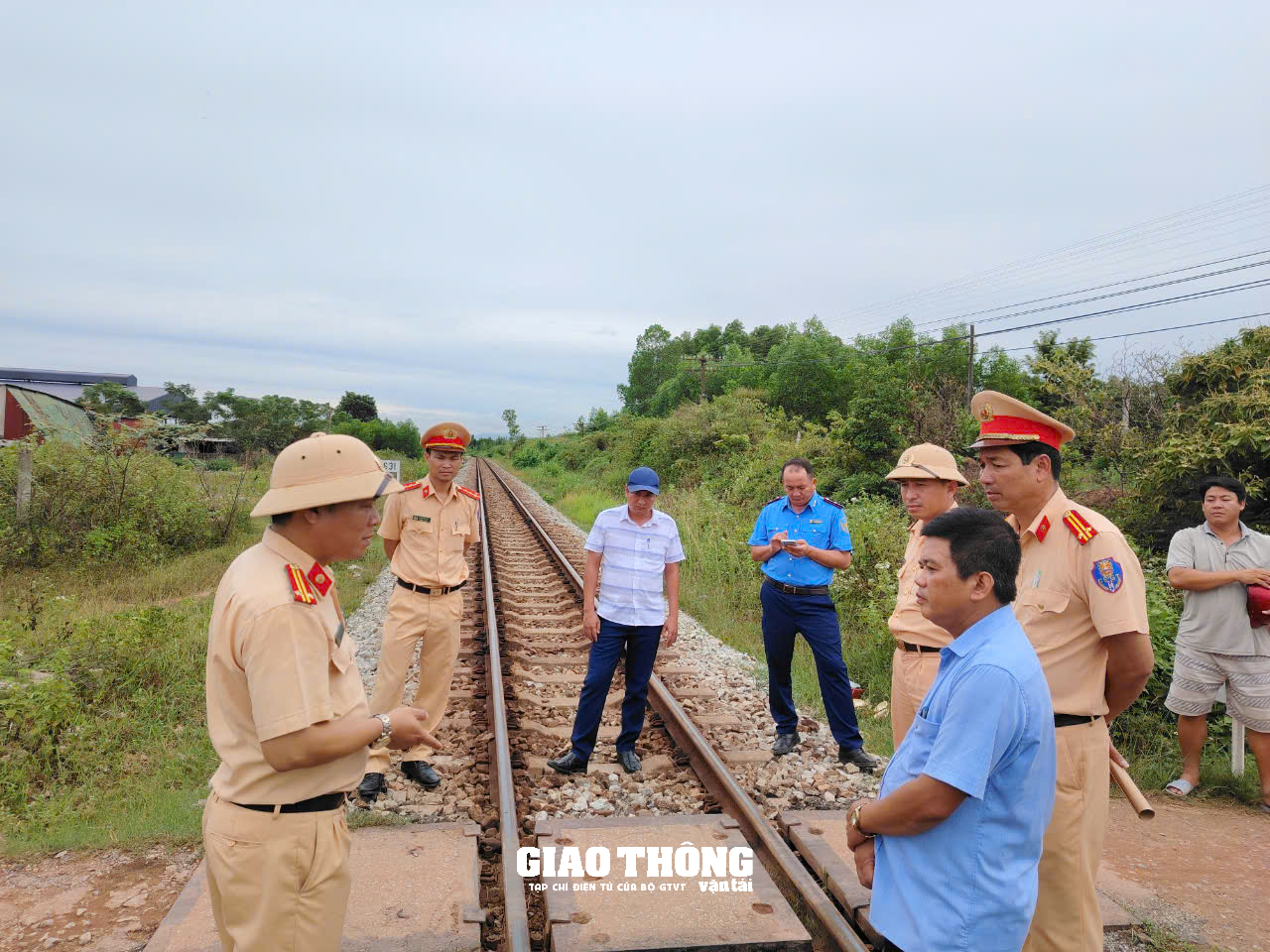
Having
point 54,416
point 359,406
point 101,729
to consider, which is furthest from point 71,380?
point 101,729

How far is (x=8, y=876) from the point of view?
3770 mm

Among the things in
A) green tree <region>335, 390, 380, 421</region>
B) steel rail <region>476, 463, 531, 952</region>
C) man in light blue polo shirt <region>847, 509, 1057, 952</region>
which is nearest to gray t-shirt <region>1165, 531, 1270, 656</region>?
man in light blue polo shirt <region>847, 509, 1057, 952</region>

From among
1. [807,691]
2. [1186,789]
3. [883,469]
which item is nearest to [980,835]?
[1186,789]

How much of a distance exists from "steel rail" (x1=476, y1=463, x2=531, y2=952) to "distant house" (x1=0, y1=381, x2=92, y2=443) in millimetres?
9157

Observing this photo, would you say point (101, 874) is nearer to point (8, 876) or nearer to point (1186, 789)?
point (8, 876)

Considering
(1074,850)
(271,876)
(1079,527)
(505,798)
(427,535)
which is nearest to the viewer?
(271,876)

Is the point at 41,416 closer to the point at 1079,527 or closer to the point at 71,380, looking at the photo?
the point at 1079,527

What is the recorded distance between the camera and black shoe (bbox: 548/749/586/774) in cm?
472

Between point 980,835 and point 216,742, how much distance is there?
186 cm

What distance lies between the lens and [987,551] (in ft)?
6.49

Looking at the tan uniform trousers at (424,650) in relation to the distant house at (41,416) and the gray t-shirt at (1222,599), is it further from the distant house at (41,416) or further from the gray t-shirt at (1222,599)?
the distant house at (41,416)

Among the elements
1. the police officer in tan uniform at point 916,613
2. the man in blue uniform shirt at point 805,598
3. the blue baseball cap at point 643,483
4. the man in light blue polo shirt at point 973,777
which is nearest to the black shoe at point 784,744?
the man in blue uniform shirt at point 805,598

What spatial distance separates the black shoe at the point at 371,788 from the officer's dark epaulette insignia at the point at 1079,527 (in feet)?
12.0

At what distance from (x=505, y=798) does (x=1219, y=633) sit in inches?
167
